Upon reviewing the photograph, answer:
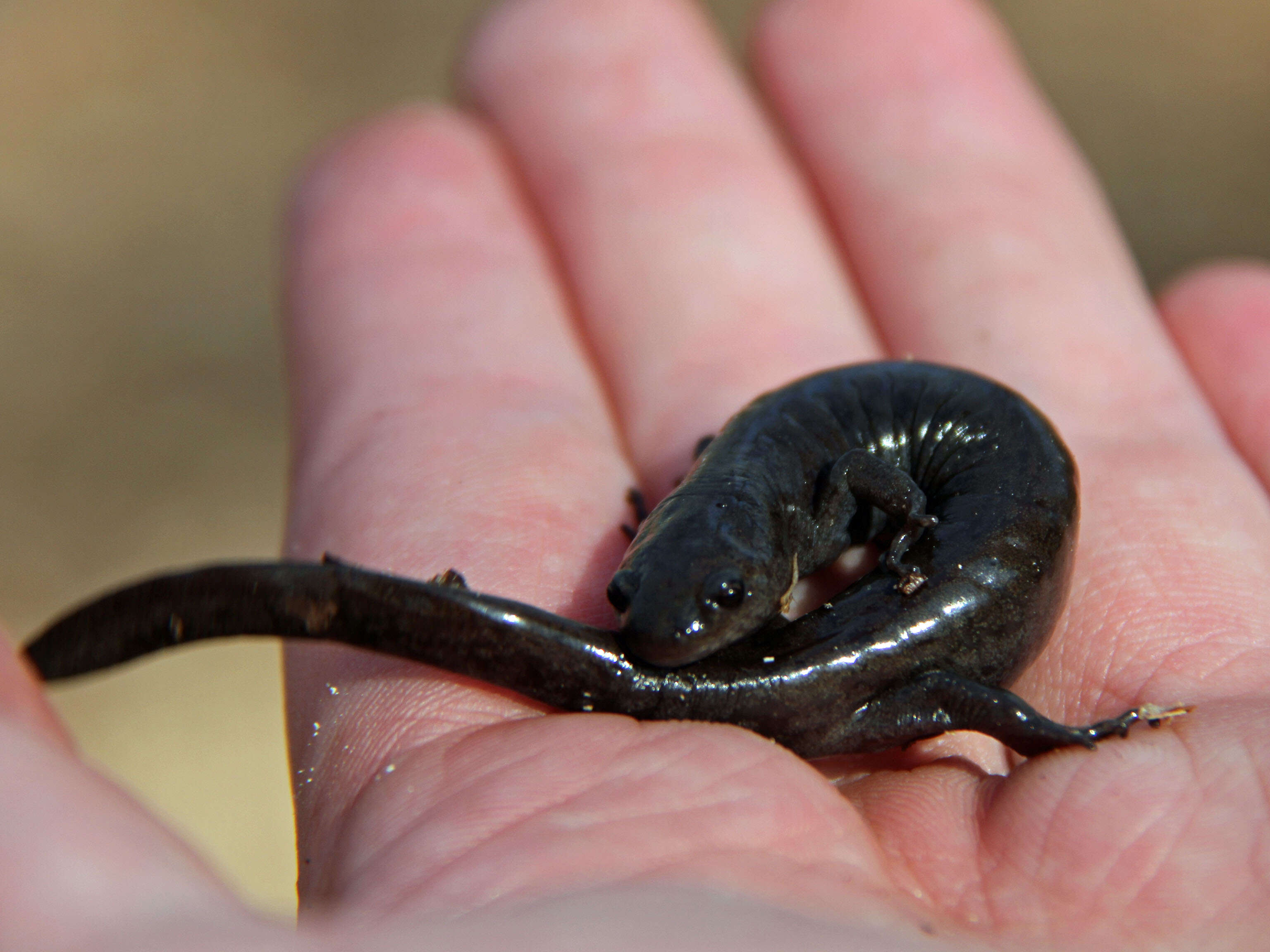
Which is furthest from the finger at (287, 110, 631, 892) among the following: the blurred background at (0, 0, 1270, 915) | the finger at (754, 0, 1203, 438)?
the blurred background at (0, 0, 1270, 915)

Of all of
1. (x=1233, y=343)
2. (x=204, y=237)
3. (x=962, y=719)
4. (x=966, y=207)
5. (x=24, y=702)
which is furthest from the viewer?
(x=204, y=237)

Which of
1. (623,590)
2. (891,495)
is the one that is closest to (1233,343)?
(891,495)

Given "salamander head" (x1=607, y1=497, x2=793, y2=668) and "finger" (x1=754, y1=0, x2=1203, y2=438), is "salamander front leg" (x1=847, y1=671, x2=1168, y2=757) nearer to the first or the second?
"salamander head" (x1=607, y1=497, x2=793, y2=668)

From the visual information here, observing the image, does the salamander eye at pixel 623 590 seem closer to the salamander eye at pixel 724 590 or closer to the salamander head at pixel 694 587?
the salamander head at pixel 694 587

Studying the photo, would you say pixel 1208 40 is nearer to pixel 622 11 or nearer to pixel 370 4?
pixel 622 11

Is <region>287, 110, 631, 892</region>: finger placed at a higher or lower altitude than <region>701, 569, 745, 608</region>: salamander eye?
higher

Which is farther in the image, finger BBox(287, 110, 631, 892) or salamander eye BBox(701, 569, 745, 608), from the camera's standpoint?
finger BBox(287, 110, 631, 892)

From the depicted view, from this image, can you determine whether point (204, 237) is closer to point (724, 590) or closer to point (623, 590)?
point (623, 590)
